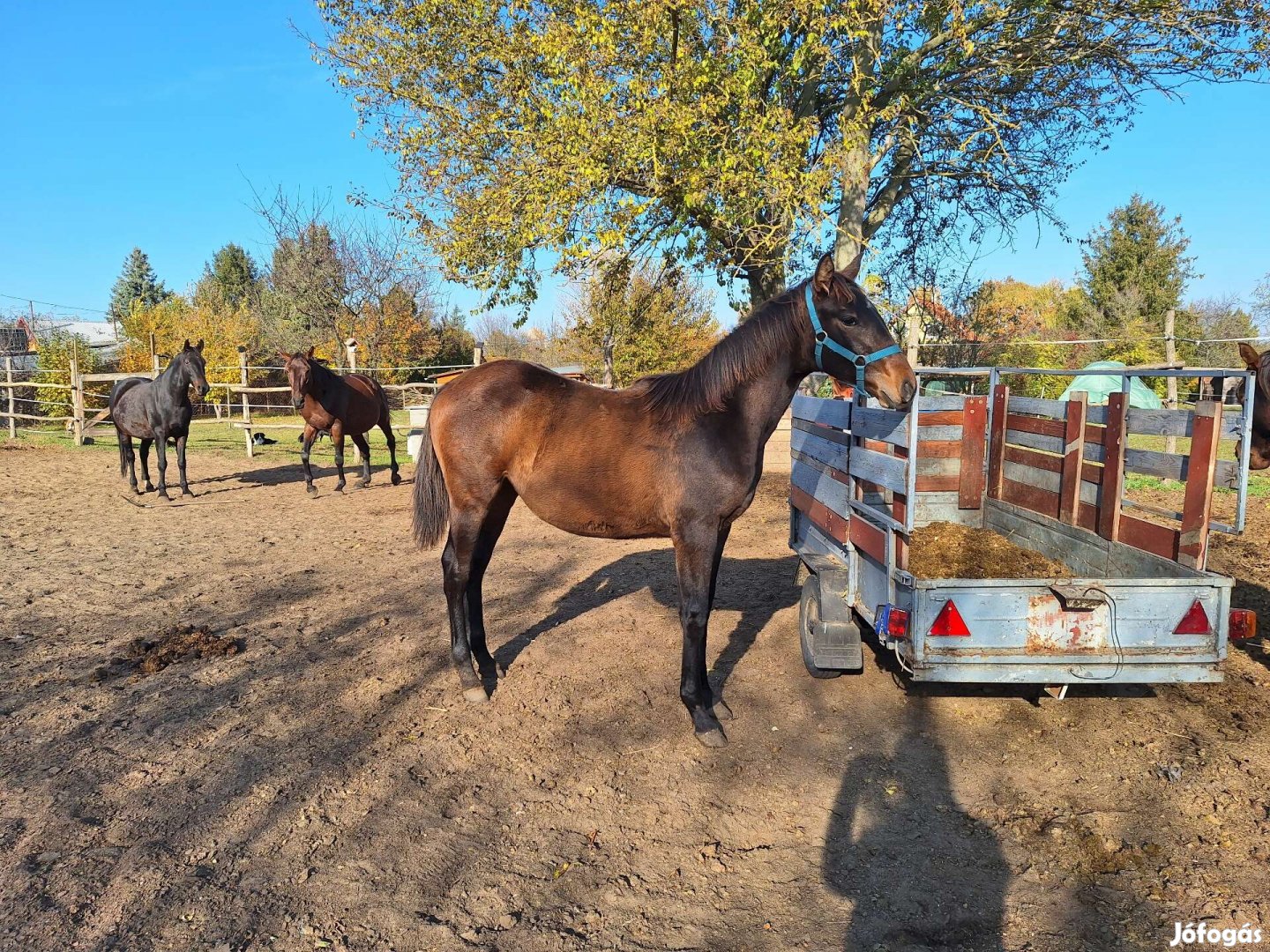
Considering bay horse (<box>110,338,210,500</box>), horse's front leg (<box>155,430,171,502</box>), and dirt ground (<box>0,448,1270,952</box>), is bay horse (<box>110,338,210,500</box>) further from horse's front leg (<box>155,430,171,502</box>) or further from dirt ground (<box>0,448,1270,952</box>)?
dirt ground (<box>0,448,1270,952</box>)

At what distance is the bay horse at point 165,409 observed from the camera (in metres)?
10.1

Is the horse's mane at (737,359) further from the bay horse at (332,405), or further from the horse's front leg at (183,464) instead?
the horse's front leg at (183,464)

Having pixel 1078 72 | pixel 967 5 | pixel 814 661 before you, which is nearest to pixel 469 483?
pixel 814 661

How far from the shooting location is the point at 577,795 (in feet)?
9.89

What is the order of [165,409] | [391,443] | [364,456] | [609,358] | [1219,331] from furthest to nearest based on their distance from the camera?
1. [1219,331]
2. [609,358]
3. [391,443]
4. [364,456]
5. [165,409]

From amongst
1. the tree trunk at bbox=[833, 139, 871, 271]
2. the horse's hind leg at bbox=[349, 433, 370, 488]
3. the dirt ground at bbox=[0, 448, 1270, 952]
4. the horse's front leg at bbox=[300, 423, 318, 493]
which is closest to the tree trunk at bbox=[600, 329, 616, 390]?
the horse's hind leg at bbox=[349, 433, 370, 488]

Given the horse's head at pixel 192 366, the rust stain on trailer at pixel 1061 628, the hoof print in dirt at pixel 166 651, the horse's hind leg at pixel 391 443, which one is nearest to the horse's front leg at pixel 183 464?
the horse's head at pixel 192 366

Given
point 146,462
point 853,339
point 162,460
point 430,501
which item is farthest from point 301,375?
point 853,339

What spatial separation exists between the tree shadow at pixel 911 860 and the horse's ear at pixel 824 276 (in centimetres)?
228

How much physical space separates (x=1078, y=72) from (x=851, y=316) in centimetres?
930

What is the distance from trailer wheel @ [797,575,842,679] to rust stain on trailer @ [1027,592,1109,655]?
117 centimetres

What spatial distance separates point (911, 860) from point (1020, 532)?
9.49ft

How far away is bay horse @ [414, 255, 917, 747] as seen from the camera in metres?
3.39

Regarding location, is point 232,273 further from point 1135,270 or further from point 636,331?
point 1135,270
